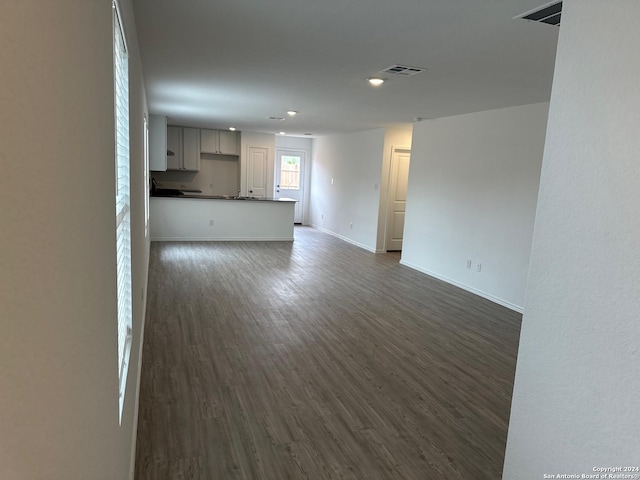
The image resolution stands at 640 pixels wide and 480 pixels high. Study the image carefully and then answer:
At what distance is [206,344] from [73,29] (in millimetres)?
3115

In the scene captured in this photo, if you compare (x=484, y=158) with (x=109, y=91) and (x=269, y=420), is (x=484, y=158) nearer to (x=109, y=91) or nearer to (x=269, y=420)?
(x=269, y=420)

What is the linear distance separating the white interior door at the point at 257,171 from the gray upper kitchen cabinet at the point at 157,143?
2626mm

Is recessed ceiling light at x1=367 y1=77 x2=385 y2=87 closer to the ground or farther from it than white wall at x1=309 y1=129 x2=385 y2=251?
farther from it

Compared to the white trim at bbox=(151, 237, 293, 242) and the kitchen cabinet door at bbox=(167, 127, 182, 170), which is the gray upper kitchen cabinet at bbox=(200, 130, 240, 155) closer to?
the kitchen cabinet door at bbox=(167, 127, 182, 170)

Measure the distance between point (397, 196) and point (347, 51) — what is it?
5.43m

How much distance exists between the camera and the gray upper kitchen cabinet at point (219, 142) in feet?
32.1

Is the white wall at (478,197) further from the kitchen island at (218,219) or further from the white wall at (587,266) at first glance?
the white wall at (587,266)

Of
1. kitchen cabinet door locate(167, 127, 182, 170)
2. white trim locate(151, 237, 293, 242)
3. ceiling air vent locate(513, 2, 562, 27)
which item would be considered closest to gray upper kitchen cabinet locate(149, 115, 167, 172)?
white trim locate(151, 237, 293, 242)

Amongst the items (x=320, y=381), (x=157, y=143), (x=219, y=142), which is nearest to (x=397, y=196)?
(x=219, y=142)

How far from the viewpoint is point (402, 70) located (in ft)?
11.2

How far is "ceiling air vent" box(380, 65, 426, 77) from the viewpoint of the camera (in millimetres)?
3338

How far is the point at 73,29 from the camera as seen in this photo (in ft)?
2.14

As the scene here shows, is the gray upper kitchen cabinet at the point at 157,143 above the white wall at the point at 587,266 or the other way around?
above

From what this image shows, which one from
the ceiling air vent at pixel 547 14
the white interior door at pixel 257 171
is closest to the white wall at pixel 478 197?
the ceiling air vent at pixel 547 14
